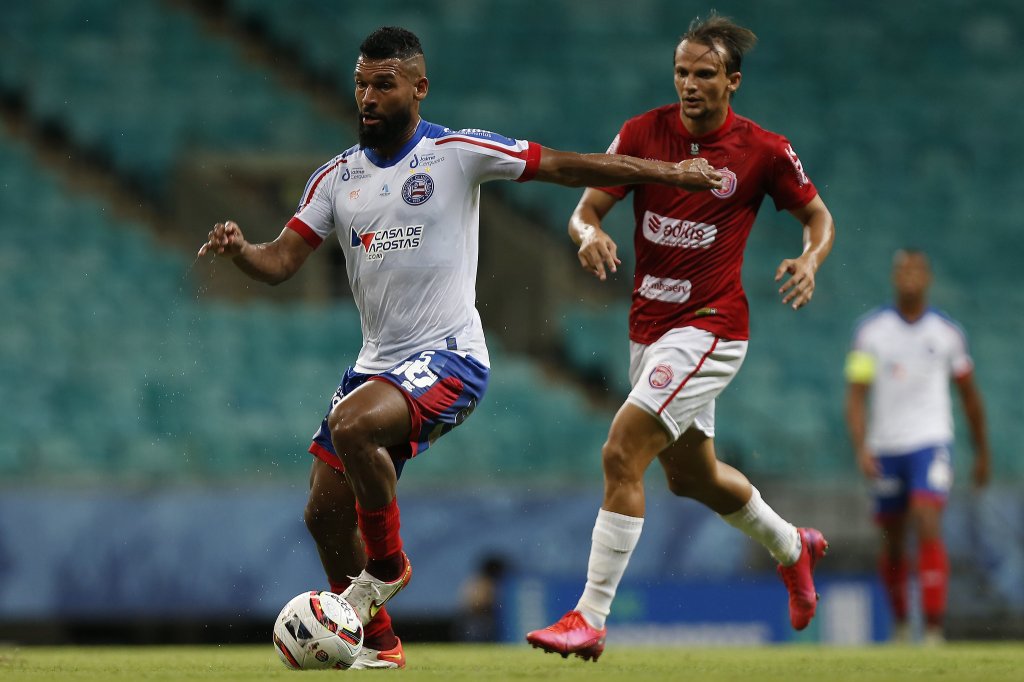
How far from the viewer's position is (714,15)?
22.5 ft

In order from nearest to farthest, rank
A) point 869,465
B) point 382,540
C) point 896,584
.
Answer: point 382,540, point 896,584, point 869,465

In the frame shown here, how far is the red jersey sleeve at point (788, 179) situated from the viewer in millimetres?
6824

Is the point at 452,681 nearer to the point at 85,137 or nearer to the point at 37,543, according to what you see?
the point at 37,543

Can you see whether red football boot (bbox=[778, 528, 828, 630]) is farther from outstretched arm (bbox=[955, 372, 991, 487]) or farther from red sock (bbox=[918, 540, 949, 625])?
outstretched arm (bbox=[955, 372, 991, 487])

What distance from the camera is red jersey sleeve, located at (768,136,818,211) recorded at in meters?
6.82

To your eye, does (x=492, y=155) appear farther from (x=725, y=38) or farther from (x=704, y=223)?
(x=725, y=38)

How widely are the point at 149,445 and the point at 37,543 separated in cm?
141

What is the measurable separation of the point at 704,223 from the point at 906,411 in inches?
177

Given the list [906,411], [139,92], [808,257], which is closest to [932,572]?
[906,411]

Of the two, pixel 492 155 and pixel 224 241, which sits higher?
pixel 492 155

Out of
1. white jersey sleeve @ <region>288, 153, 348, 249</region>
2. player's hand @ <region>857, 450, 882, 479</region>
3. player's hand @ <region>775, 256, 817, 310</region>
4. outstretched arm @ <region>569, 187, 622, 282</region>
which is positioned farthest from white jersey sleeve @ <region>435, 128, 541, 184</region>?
player's hand @ <region>857, 450, 882, 479</region>

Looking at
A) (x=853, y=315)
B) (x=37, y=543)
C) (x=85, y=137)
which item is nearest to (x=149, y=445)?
(x=37, y=543)

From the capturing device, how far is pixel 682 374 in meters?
6.54

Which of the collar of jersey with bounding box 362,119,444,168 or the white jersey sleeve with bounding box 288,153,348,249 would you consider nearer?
the collar of jersey with bounding box 362,119,444,168
